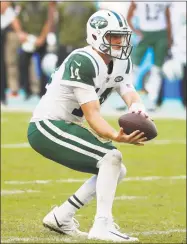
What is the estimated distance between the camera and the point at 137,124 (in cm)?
570

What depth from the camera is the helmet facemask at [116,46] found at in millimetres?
5887

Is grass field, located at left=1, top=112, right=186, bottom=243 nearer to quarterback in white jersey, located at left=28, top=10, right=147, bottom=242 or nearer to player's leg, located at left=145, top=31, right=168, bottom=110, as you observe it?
quarterback in white jersey, located at left=28, top=10, right=147, bottom=242

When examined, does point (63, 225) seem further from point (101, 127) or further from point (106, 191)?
point (101, 127)

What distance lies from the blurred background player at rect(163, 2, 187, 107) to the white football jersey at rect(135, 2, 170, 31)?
0.87 ft

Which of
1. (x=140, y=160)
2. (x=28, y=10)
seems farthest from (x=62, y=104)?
(x=28, y=10)

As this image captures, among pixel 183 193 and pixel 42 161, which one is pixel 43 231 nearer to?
pixel 183 193

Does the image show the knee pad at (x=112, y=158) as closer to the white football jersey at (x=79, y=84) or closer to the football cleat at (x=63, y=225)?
the white football jersey at (x=79, y=84)

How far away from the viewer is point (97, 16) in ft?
19.6

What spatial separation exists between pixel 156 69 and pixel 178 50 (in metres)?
0.60

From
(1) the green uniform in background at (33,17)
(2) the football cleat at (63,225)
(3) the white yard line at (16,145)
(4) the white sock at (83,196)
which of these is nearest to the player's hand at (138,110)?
(4) the white sock at (83,196)

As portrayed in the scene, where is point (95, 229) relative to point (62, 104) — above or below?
below

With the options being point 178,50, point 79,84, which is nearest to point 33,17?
point 178,50

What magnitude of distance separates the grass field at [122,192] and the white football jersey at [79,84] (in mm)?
747

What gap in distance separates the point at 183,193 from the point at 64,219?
103 inches
